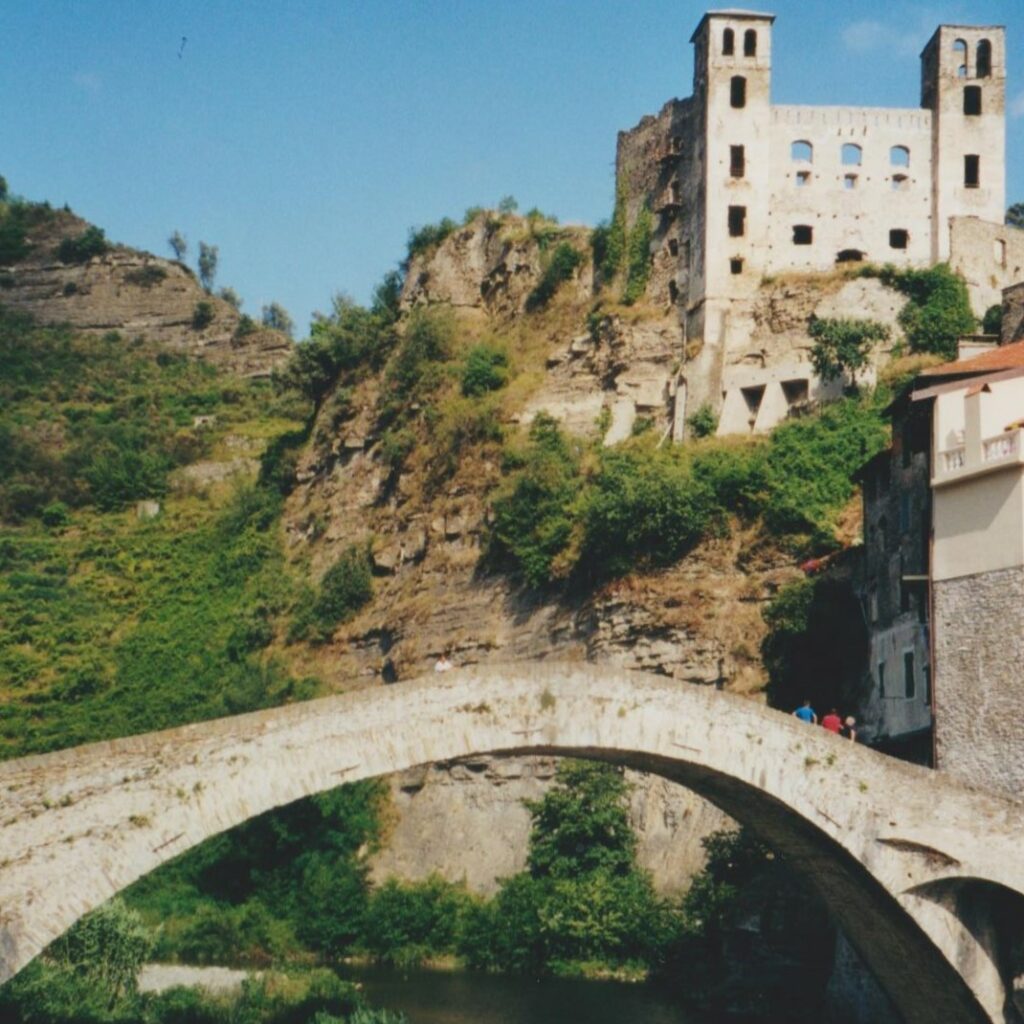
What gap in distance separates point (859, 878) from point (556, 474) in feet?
78.6

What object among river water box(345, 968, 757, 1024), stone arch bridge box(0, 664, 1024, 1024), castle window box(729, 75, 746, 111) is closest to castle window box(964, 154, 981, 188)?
castle window box(729, 75, 746, 111)

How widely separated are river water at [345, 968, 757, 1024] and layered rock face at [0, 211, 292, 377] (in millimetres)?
54578

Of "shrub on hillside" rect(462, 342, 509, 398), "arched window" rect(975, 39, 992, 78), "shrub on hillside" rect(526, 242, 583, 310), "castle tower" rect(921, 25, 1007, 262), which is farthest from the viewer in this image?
"shrub on hillside" rect(526, 242, 583, 310)

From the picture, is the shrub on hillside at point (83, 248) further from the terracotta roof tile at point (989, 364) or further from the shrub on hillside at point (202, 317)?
the terracotta roof tile at point (989, 364)

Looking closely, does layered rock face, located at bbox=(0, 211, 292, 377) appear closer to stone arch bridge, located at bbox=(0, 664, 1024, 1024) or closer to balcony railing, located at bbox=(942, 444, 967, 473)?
balcony railing, located at bbox=(942, 444, 967, 473)

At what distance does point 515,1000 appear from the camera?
35188 millimetres

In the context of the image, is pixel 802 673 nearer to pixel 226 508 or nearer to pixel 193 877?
pixel 193 877

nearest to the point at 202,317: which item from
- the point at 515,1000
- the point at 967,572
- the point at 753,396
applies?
the point at 753,396

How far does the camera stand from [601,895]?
38.9 metres

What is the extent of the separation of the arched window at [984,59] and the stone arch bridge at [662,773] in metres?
33.2

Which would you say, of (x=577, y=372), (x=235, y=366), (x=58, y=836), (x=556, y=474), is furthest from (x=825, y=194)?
(x=235, y=366)

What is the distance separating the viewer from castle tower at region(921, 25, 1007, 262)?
5231 centimetres

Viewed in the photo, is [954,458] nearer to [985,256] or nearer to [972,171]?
[985,256]

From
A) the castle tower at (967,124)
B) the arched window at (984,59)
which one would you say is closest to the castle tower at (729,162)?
the castle tower at (967,124)
